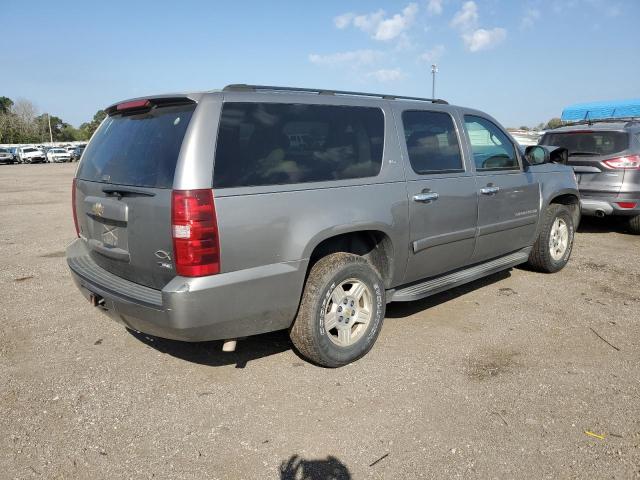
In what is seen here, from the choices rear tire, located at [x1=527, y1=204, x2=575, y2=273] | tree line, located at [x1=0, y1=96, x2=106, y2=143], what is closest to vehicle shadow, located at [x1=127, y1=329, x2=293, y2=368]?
rear tire, located at [x1=527, y1=204, x2=575, y2=273]

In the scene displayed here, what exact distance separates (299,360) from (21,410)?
180 centimetres

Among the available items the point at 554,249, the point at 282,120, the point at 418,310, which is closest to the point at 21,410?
the point at 282,120

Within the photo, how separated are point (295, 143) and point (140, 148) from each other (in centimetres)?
99

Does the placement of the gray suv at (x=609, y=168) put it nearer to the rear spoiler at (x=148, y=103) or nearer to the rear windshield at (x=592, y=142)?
the rear windshield at (x=592, y=142)

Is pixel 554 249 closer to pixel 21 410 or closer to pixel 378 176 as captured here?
pixel 378 176

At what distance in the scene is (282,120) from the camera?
3172mm

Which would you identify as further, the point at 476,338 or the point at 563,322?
the point at 563,322

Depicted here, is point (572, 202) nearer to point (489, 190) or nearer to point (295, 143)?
point (489, 190)

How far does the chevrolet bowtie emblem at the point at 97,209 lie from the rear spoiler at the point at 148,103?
2.25ft

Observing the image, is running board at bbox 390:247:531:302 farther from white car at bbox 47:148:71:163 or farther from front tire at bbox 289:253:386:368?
white car at bbox 47:148:71:163

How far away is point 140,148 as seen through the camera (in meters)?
3.12

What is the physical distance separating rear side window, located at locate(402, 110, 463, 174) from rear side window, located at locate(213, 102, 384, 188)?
1.12ft

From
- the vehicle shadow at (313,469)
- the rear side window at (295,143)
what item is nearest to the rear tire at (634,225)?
the rear side window at (295,143)

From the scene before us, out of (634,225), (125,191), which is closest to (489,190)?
(125,191)
